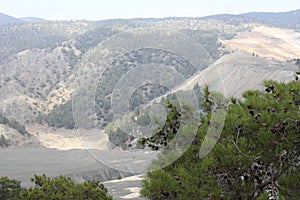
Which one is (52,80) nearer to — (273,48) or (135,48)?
(273,48)

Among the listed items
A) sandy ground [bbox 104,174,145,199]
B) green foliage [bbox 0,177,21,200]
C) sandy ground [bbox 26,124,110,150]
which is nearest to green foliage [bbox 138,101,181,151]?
green foliage [bbox 0,177,21,200]

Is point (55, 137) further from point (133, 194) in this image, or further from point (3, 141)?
point (133, 194)

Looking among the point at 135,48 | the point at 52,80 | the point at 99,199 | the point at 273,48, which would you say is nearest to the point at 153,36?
the point at 135,48

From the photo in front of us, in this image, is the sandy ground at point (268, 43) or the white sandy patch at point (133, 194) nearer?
the white sandy patch at point (133, 194)

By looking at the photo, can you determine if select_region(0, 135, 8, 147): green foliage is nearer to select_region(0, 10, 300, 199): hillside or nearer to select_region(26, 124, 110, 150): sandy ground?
select_region(0, 10, 300, 199): hillside

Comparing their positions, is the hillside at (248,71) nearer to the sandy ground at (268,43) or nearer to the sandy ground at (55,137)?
the sandy ground at (55,137)

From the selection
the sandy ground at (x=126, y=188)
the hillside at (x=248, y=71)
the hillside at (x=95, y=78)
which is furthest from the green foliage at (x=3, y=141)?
the hillside at (x=248, y=71)
